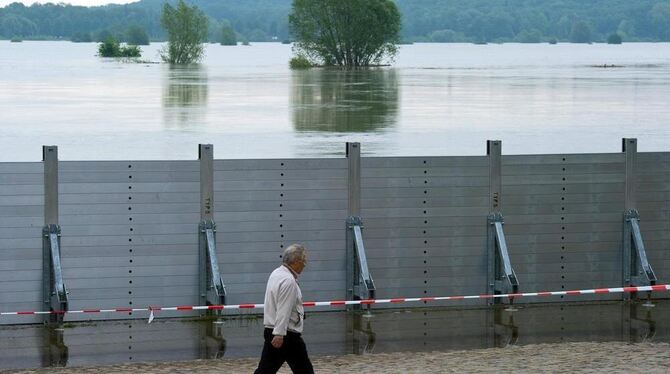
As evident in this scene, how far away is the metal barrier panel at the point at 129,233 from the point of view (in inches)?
→ 574

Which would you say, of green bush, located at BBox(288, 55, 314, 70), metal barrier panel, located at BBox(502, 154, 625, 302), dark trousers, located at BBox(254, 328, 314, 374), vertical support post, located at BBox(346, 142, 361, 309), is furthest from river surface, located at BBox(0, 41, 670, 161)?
green bush, located at BBox(288, 55, 314, 70)

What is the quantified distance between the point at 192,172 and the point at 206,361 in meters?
3.25

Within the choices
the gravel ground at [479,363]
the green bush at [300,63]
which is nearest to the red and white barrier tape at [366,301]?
the gravel ground at [479,363]

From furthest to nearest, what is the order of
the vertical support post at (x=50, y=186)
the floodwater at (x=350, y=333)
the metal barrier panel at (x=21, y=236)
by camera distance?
the vertical support post at (x=50, y=186) → the metal barrier panel at (x=21, y=236) → the floodwater at (x=350, y=333)

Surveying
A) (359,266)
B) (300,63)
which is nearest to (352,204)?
(359,266)

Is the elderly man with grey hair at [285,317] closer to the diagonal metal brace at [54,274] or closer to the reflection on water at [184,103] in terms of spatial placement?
the diagonal metal brace at [54,274]

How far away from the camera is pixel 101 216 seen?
1468 centimetres

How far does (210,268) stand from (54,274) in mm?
1599

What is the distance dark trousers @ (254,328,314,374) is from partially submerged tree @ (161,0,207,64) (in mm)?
132996

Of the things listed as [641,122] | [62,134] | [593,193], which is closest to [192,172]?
[593,193]

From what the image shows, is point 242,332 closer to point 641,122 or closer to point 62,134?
point 62,134

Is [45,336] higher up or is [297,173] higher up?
[297,173]

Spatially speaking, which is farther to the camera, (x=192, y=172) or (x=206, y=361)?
(x=192, y=172)

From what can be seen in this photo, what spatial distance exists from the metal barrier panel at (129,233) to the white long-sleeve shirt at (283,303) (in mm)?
5080
